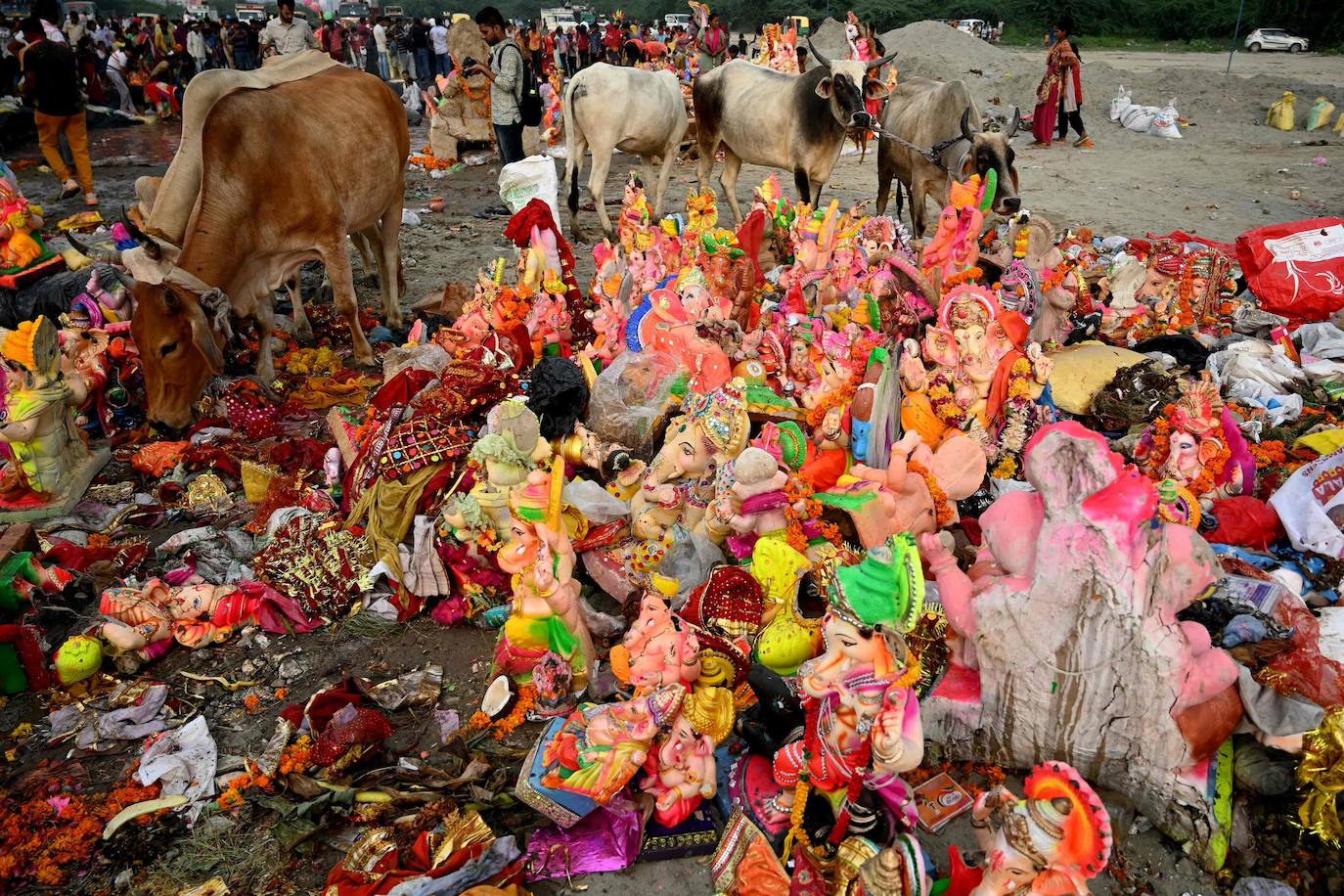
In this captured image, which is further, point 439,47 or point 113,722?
point 439,47

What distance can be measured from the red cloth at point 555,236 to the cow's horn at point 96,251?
3632 millimetres

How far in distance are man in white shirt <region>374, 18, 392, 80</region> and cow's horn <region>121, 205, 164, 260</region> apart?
71.6 ft

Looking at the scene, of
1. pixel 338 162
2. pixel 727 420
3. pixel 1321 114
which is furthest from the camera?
pixel 1321 114

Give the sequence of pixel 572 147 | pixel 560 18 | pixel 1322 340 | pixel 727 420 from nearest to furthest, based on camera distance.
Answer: pixel 727 420
pixel 1322 340
pixel 572 147
pixel 560 18

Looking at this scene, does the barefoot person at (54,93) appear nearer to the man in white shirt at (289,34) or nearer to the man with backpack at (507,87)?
the man in white shirt at (289,34)

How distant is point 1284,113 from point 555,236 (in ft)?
50.6

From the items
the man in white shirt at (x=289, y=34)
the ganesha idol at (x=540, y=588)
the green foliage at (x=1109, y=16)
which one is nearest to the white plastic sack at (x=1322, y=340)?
the ganesha idol at (x=540, y=588)

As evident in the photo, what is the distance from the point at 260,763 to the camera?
11.3 ft

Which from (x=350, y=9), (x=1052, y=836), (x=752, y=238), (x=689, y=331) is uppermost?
(x=350, y=9)

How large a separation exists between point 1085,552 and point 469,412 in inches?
134

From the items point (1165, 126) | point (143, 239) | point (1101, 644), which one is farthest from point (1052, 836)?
point (1165, 126)

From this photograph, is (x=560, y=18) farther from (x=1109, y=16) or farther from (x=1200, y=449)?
(x=1200, y=449)

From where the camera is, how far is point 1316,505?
13.0 feet

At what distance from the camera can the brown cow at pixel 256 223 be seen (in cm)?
580
